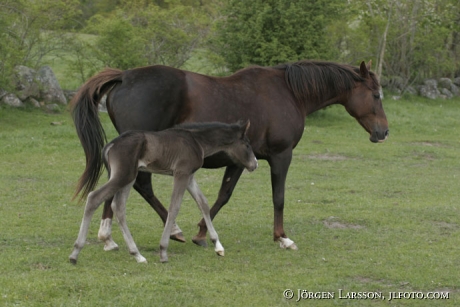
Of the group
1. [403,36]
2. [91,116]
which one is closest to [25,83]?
[91,116]

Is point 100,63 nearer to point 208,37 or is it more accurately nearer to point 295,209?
point 208,37

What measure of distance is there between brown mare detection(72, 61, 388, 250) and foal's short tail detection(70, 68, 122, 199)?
1cm

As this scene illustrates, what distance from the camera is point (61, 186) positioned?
36.1ft

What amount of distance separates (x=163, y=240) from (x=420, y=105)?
63.3ft

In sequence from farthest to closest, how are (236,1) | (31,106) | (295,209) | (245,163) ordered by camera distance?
(236,1) → (31,106) → (295,209) → (245,163)

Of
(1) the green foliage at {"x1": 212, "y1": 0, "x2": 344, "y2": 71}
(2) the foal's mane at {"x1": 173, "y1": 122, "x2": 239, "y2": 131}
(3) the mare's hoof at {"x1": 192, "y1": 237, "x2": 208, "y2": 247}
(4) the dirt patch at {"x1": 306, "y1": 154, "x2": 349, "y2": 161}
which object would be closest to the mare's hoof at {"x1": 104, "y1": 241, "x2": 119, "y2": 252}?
(3) the mare's hoof at {"x1": 192, "y1": 237, "x2": 208, "y2": 247}

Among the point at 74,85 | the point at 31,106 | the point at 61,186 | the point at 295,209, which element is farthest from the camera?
the point at 74,85

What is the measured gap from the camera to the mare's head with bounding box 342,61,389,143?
837cm

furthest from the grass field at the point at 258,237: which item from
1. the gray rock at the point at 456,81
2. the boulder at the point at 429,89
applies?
the gray rock at the point at 456,81

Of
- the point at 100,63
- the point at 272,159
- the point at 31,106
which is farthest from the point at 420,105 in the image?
the point at 272,159

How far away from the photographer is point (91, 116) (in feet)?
23.8

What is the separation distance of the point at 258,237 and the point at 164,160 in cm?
199

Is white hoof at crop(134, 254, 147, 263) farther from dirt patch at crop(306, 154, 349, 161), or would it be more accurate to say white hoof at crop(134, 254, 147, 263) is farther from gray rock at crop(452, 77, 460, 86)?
gray rock at crop(452, 77, 460, 86)

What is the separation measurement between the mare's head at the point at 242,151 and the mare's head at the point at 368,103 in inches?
74.1
